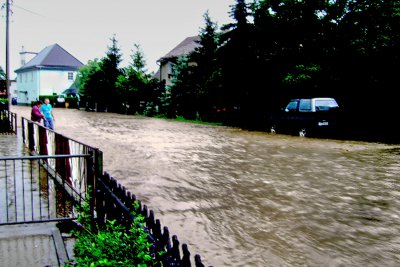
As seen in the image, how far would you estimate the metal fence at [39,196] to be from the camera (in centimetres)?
577

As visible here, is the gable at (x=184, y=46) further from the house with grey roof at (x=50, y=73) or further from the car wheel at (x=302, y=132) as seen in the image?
the car wheel at (x=302, y=132)

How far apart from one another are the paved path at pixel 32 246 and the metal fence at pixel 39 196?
4.8 inches

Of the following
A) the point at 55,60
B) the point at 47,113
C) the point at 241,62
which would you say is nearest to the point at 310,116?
the point at 241,62

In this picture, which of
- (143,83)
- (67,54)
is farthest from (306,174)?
(67,54)

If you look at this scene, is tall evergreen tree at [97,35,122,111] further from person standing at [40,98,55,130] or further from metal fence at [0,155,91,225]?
metal fence at [0,155,91,225]

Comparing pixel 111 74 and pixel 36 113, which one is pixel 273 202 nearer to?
pixel 36 113

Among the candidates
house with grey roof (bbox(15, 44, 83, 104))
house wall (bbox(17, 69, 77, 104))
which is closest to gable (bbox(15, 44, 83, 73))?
house with grey roof (bbox(15, 44, 83, 104))

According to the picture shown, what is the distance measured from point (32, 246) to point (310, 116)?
18482 millimetres

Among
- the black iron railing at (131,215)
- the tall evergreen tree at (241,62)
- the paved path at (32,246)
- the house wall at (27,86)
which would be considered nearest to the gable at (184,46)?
the tall evergreen tree at (241,62)

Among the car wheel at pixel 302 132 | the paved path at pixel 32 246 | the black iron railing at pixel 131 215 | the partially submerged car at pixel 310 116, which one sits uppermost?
the partially submerged car at pixel 310 116

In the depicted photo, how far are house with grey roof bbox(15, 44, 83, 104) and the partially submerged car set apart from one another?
204 ft

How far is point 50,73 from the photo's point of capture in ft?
253

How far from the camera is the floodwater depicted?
5.18 metres

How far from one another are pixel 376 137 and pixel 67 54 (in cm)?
7354
